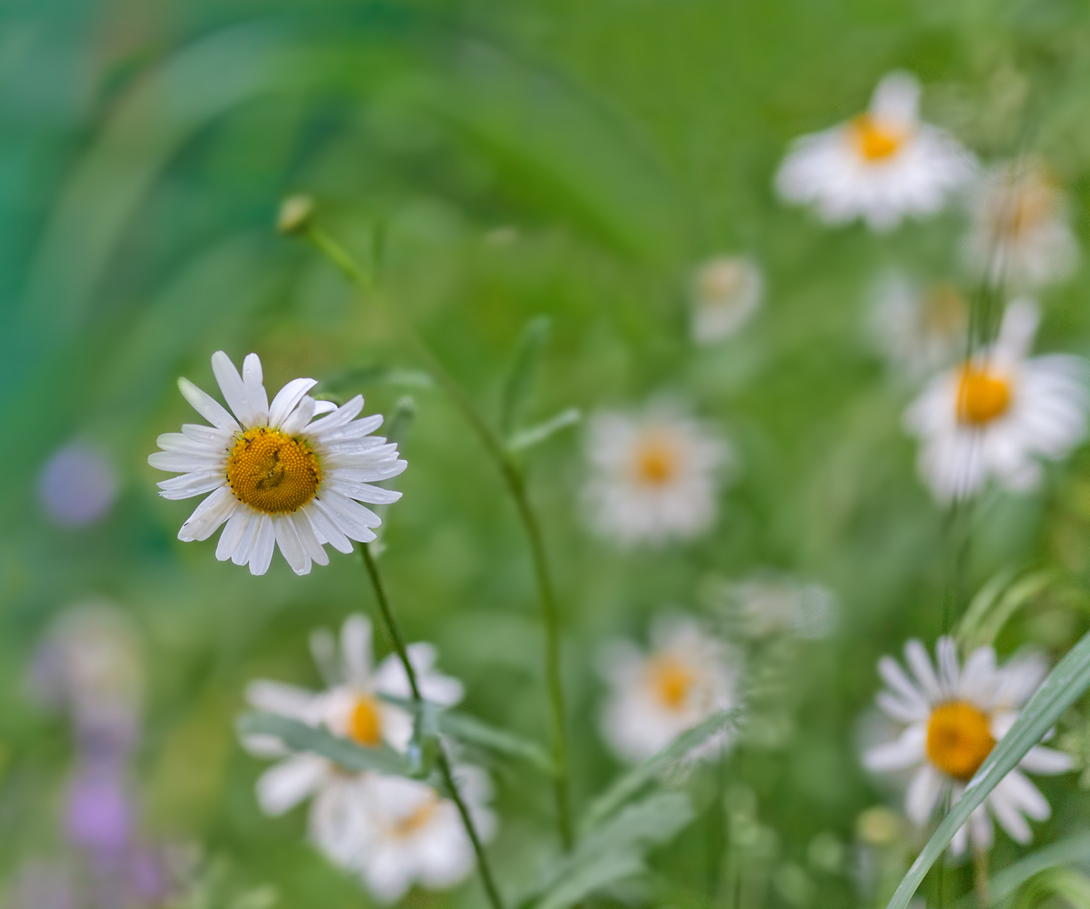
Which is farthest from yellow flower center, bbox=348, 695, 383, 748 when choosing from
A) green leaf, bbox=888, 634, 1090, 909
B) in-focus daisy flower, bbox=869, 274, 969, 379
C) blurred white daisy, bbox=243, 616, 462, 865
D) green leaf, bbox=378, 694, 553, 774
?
in-focus daisy flower, bbox=869, 274, 969, 379

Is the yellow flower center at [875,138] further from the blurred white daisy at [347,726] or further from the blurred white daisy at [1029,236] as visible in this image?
the blurred white daisy at [347,726]

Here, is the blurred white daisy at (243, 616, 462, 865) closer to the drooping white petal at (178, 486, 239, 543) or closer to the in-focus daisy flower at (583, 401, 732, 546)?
the drooping white petal at (178, 486, 239, 543)

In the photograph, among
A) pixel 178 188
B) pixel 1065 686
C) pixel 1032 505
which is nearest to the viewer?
pixel 1065 686

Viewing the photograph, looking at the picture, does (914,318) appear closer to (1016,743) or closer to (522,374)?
(522,374)

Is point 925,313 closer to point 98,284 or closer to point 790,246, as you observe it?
point 790,246

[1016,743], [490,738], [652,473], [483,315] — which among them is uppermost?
[483,315]

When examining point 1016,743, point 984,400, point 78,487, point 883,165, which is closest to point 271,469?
point 1016,743

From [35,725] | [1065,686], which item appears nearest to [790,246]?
[1065,686]
